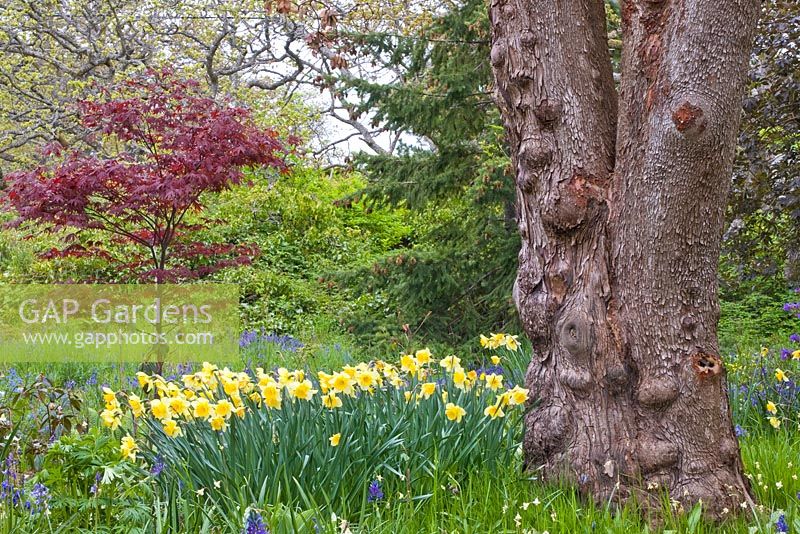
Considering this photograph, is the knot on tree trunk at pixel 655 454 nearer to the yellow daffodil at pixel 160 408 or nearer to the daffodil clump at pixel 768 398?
the daffodil clump at pixel 768 398

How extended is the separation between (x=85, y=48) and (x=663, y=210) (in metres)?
12.5

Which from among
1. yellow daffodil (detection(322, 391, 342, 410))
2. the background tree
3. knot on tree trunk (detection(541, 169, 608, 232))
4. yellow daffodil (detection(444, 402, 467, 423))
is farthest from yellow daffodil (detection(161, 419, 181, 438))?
the background tree

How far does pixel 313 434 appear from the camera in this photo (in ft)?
8.34

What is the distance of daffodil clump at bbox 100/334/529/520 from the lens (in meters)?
2.45

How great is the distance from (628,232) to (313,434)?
129 cm

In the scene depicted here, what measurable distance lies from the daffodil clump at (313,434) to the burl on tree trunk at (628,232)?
305 mm

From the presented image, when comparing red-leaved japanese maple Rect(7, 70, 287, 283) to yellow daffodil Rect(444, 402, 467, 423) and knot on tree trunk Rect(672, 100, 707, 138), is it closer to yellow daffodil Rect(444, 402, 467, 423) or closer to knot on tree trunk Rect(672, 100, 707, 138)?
yellow daffodil Rect(444, 402, 467, 423)

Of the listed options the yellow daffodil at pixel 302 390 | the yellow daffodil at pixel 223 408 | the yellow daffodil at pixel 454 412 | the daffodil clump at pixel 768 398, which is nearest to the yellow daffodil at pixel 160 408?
the yellow daffodil at pixel 223 408

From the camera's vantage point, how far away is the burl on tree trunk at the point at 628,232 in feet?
8.43

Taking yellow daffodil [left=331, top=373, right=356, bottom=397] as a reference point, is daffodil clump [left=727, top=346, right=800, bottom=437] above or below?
below

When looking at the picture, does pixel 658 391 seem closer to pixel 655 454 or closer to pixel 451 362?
pixel 655 454

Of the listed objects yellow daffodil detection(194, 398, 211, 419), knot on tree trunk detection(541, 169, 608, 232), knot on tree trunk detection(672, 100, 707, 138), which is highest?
knot on tree trunk detection(672, 100, 707, 138)

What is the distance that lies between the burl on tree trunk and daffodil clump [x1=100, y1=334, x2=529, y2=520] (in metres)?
0.30

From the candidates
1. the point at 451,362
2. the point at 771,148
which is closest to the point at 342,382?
the point at 451,362
